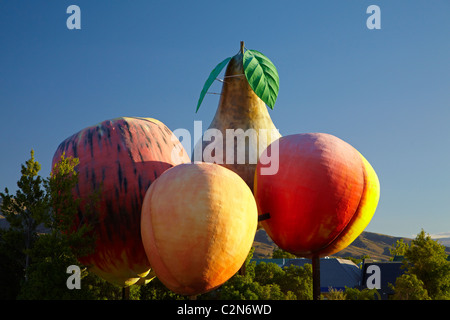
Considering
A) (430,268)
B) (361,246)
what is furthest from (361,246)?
(430,268)

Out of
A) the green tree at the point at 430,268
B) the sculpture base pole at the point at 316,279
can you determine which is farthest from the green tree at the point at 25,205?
the green tree at the point at 430,268

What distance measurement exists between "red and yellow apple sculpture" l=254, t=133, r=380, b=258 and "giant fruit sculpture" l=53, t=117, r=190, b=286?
3.54 meters

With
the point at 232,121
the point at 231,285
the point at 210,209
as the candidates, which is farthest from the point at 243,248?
the point at 231,285

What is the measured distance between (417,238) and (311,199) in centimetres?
870

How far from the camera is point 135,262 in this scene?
1523 cm

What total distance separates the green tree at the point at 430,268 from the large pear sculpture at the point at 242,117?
24.8ft

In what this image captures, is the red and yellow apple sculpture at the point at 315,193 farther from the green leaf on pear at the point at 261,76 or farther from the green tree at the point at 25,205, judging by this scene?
the green tree at the point at 25,205

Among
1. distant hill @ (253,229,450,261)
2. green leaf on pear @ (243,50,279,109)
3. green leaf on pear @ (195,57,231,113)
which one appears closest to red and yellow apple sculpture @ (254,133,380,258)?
green leaf on pear @ (243,50,279,109)

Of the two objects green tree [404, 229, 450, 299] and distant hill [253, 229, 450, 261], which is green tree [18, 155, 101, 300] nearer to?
green tree [404, 229, 450, 299]

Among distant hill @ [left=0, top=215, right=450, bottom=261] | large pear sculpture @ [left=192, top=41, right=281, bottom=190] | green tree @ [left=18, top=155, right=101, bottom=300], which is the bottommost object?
distant hill @ [left=0, top=215, right=450, bottom=261]

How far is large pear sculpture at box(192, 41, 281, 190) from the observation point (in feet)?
58.4

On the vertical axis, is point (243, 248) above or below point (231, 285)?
above

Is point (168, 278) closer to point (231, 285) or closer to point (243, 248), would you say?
point (243, 248)
